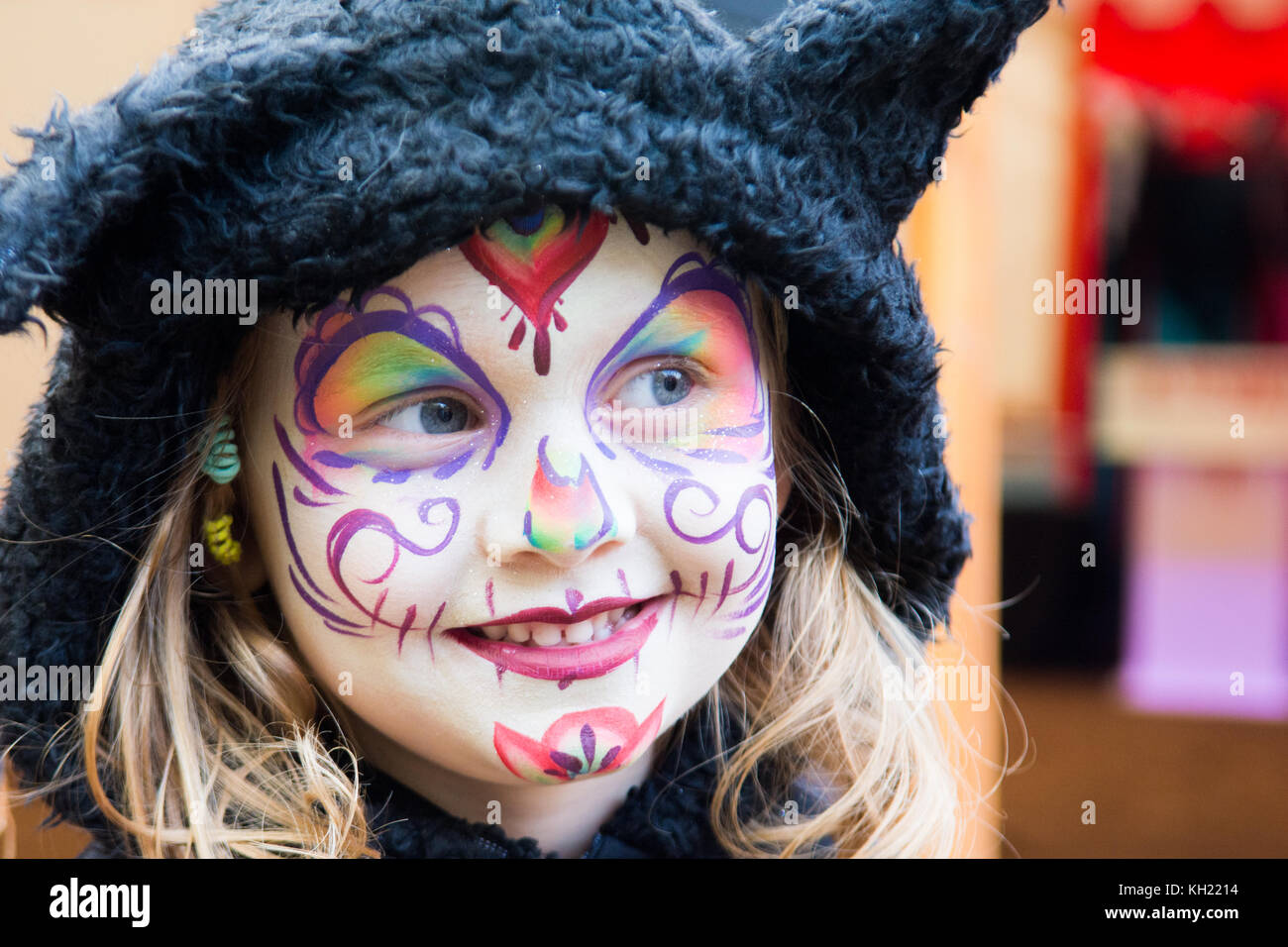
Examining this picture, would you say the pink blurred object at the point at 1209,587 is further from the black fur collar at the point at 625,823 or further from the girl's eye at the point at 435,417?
the girl's eye at the point at 435,417

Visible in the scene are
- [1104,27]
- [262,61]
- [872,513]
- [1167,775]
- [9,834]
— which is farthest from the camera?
[1167,775]

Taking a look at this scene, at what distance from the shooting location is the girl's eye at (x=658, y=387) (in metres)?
1.19

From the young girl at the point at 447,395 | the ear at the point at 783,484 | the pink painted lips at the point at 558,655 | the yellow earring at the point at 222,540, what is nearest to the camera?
the young girl at the point at 447,395

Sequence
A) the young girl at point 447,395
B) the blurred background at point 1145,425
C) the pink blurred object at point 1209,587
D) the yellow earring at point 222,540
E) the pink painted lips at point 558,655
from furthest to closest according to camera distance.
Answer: the pink blurred object at point 1209,587 → the blurred background at point 1145,425 → the yellow earring at point 222,540 → the pink painted lips at point 558,655 → the young girl at point 447,395

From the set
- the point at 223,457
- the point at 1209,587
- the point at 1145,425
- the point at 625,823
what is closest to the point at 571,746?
the point at 625,823

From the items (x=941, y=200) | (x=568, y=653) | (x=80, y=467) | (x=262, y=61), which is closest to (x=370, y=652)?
(x=568, y=653)

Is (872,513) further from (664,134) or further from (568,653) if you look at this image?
(664,134)

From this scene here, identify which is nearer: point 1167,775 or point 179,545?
point 179,545

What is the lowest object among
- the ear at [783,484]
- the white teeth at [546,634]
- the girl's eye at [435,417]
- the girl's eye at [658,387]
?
the white teeth at [546,634]

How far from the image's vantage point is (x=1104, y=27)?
3.37 meters

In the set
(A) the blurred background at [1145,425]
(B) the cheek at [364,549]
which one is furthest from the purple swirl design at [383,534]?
(A) the blurred background at [1145,425]

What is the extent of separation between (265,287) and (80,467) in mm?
290

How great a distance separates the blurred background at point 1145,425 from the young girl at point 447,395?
6.48ft

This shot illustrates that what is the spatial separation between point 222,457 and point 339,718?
31 centimetres
